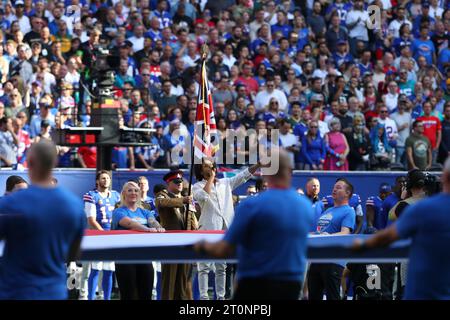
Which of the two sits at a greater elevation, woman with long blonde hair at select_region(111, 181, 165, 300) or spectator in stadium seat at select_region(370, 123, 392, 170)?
spectator in stadium seat at select_region(370, 123, 392, 170)

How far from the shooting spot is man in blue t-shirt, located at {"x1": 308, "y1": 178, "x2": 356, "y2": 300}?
12.8 meters

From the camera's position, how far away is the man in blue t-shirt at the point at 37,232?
7391mm

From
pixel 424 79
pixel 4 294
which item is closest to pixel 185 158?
pixel 424 79

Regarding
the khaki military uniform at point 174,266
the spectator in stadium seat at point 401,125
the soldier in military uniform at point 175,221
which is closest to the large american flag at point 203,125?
the soldier in military uniform at point 175,221

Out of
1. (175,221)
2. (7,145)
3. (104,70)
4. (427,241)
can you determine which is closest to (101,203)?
(175,221)

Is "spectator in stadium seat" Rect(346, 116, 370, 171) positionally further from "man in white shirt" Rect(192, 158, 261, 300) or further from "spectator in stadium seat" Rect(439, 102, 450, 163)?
"man in white shirt" Rect(192, 158, 261, 300)

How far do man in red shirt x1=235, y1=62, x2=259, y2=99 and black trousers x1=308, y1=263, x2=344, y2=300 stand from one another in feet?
32.8

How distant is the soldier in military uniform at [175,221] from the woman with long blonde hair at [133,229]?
20.4 inches

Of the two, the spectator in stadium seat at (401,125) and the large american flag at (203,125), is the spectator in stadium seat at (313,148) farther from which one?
the large american flag at (203,125)

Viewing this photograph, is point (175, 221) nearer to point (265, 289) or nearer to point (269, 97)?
point (265, 289)

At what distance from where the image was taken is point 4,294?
7562 mm

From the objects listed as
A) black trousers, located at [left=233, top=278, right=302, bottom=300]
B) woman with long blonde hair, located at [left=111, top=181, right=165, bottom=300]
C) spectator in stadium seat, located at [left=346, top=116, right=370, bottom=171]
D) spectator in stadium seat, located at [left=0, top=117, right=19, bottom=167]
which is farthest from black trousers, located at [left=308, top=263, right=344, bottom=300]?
spectator in stadium seat, located at [left=346, top=116, right=370, bottom=171]

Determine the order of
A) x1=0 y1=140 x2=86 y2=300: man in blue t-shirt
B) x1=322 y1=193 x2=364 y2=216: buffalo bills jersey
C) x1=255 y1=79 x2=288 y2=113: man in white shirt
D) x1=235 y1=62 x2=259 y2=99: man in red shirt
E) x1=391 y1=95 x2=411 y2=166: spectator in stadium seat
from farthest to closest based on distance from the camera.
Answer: x1=235 y1=62 x2=259 y2=99: man in red shirt < x1=255 y1=79 x2=288 y2=113: man in white shirt < x1=391 y1=95 x2=411 y2=166: spectator in stadium seat < x1=322 y1=193 x2=364 y2=216: buffalo bills jersey < x1=0 y1=140 x2=86 y2=300: man in blue t-shirt
